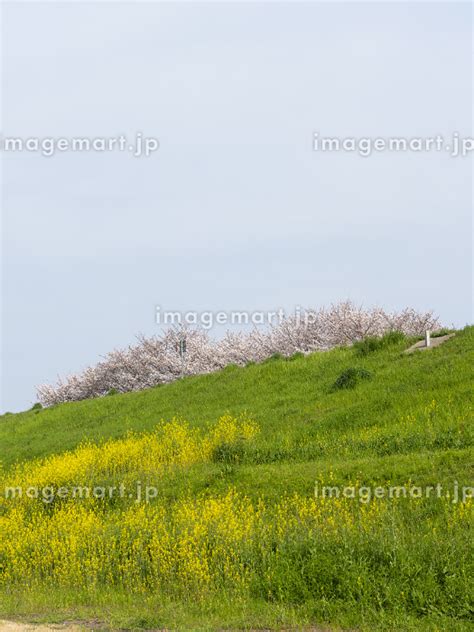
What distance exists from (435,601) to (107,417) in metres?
23.9

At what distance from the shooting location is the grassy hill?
1257 centimetres

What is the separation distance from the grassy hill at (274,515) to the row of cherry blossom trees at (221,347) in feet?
81.8

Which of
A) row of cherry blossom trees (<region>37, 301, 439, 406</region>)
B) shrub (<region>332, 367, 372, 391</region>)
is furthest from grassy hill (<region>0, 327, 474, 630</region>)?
row of cherry blossom trees (<region>37, 301, 439, 406</region>)

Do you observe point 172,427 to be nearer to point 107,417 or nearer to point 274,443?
point 274,443

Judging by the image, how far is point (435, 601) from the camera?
39.5 ft

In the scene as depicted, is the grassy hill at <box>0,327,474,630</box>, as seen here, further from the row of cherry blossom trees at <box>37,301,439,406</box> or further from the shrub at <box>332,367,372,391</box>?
the row of cherry blossom trees at <box>37,301,439,406</box>

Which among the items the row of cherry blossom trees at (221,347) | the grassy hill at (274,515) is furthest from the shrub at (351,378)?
the row of cherry blossom trees at (221,347)

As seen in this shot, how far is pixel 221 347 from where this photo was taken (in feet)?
206

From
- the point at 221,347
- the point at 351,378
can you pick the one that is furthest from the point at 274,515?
the point at 221,347

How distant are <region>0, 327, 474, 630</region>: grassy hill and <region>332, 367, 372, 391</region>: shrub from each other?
→ 0.18 feet

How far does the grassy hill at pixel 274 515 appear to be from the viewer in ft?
41.2

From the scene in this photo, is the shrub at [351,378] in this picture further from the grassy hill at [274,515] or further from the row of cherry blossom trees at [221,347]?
the row of cherry blossom trees at [221,347]

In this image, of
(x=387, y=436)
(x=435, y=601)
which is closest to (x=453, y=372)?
(x=387, y=436)

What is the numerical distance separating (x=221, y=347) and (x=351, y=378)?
120 ft
